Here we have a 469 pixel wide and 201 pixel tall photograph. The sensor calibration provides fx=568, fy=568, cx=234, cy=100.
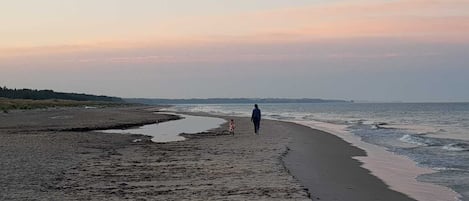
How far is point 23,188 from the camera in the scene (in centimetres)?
1152

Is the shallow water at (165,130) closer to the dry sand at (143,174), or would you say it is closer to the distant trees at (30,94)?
the dry sand at (143,174)

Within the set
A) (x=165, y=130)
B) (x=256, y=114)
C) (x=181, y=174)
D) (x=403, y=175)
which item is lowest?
(x=165, y=130)

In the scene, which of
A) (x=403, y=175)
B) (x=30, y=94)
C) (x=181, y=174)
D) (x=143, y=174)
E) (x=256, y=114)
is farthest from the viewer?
(x=30, y=94)

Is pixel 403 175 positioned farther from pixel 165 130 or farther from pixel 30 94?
pixel 30 94

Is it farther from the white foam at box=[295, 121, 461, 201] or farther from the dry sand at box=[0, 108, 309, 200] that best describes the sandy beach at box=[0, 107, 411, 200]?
the white foam at box=[295, 121, 461, 201]

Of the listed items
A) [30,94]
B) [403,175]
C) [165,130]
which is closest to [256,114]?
[165,130]

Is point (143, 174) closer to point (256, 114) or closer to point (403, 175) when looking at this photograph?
point (403, 175)

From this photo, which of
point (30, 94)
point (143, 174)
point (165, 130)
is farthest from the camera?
point (30, 94)

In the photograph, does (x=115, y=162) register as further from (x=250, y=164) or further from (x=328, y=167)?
(x=328, y=167)

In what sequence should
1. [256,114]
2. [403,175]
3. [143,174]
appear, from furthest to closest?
[256,114] → [403,175] → [143,174]

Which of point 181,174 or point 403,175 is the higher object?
point 181,174

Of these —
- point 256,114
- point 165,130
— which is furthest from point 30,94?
point 256,114

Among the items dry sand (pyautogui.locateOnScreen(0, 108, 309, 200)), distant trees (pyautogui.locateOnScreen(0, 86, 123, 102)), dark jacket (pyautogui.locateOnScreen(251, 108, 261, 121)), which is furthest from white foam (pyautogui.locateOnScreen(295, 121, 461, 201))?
distant trees (pyautogui.locateOnScreen(0, 86, 123, 102))

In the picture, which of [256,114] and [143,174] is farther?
[256,114]
